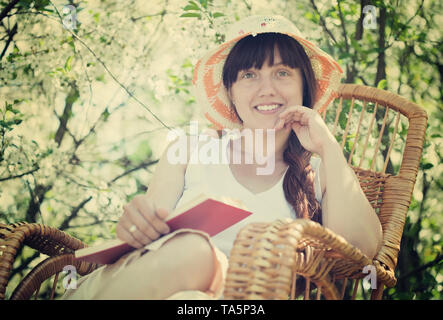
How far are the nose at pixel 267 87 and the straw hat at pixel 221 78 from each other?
0.63 feet

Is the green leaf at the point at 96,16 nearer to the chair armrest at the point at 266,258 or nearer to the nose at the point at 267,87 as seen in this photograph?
the nose at the point at 267,87

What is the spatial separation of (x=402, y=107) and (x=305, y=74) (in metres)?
0.44

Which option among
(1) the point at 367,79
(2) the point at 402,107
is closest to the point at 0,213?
(2) the point at 402,107

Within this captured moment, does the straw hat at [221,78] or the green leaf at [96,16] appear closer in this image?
the straw hat at [221,78]

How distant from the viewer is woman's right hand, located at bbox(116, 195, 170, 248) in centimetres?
101

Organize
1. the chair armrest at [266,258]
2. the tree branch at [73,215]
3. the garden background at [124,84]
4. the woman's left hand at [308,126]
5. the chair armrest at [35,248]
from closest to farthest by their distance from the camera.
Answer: the chair armrest at [266,258]
the chair armrest at [35,248]
the woman's left hand at [308,126]
the garden background at [124,84]
the tree branch at [73,215]

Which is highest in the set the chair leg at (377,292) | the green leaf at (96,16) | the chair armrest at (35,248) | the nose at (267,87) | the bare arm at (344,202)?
the green leaf at (96,16)

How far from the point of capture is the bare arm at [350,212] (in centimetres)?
125

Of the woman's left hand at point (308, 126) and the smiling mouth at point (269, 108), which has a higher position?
the smiling mouth at point (269, 108)

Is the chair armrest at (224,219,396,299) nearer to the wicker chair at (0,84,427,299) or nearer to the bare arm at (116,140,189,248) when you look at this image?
the wicker chair at (0,84,427,299)

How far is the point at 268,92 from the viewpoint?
5.16 ft

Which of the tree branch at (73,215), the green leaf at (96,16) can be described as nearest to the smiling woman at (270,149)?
the green leaf at (96,16)
